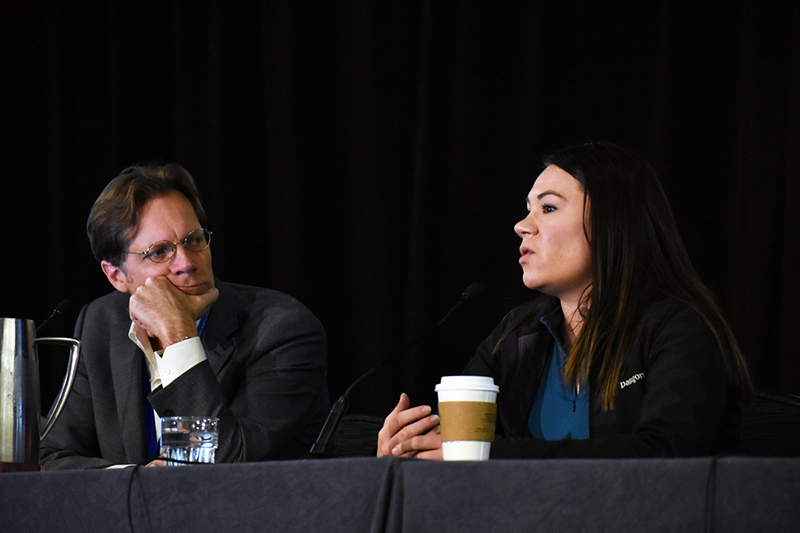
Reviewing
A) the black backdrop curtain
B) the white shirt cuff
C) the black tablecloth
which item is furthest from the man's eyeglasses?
the black tablecloth

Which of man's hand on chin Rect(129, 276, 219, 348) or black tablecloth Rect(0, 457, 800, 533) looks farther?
man's hand on chin Rect(129, 276, 219, 348)

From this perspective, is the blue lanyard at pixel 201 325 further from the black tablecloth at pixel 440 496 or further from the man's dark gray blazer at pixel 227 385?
the black tablecloth at pixel 440 496

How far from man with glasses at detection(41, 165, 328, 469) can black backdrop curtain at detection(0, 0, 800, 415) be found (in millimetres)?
642

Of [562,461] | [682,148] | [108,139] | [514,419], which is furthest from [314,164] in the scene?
Answer: [562,461]

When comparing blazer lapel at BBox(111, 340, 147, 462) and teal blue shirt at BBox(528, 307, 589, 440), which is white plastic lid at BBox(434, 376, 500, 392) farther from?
blazer lapel at BBox(111, 340, 147, 462)

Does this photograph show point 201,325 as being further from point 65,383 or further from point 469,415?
point 469,415

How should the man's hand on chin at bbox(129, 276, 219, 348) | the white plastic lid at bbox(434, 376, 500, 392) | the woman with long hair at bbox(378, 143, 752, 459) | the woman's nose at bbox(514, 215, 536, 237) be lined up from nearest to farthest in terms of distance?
the white plastic lid at bbox(434, 376, 500, 392) < the woman with long hair at bbox(378, 143, 752, 459) < the woman's nose at bbox(514, 215, 536, 237) < the man's hand on chin at bbox(129, 276, 219, 348)

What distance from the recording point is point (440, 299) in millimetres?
2807

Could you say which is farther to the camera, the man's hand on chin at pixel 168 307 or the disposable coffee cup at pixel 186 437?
the man's hand on chin at pixel 168 307

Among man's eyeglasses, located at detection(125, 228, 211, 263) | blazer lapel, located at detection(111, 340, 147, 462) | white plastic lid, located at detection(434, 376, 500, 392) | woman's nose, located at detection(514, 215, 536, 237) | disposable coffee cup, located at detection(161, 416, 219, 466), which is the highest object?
woman's nose, located at detection(514, 215, 536, 237)

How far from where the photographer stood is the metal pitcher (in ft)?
3.85

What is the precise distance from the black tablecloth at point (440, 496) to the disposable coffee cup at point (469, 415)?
0.24 metres

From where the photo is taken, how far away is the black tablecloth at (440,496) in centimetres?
70

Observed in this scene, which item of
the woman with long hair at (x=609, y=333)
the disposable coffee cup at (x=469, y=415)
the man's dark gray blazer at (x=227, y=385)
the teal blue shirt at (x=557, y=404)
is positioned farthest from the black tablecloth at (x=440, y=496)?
the teal blue shirt at (x=557, y=404)
